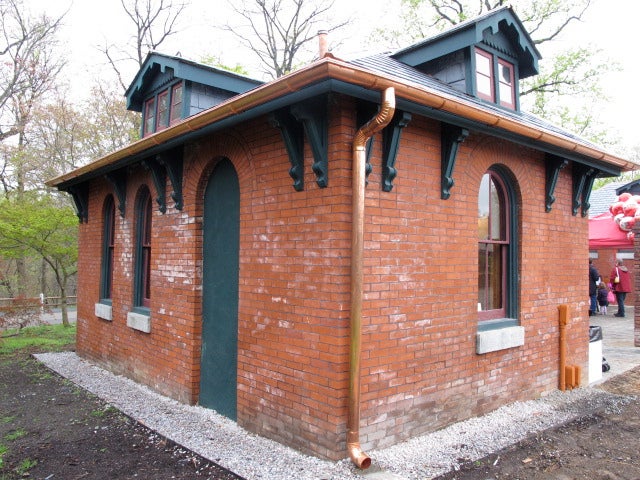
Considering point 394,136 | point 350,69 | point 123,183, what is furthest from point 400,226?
point 123,183

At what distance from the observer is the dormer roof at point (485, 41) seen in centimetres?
668

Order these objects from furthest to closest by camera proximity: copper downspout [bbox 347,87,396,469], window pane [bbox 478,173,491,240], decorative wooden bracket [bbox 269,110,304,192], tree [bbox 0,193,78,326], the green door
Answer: tree [bbox 0,193,78,326]
window pane [bbox 478,173,491,240]
the green door
decorative wooden bracket [bbox 269,110,304,192]
copper downspout [bbox 347,87,396,469]

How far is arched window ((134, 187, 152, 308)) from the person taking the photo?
7.89 m

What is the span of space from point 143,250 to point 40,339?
653 cm

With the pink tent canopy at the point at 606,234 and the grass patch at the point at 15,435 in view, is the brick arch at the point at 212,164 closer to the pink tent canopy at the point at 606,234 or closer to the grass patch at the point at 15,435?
the grass patch at the point at 15,435

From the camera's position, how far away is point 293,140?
4.71 metres

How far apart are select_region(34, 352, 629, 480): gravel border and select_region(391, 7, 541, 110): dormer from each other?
4.16m

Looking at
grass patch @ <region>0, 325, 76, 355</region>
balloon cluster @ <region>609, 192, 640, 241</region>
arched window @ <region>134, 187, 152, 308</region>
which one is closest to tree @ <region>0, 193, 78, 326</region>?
grass patch @ <region>0, 325, 76, 355</region>

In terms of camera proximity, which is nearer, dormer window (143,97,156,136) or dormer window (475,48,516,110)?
dormer window (475,48,516,110)

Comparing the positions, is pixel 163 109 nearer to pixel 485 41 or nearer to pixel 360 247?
pixel 485 41

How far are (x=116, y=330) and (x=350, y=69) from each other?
6362 millimetres

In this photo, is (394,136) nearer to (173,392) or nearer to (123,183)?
(173,392)

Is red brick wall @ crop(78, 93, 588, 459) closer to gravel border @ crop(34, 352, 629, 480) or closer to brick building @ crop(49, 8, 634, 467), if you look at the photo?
brick building @ crop(49, 8, 634, 467)

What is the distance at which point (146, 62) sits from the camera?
376 inches
